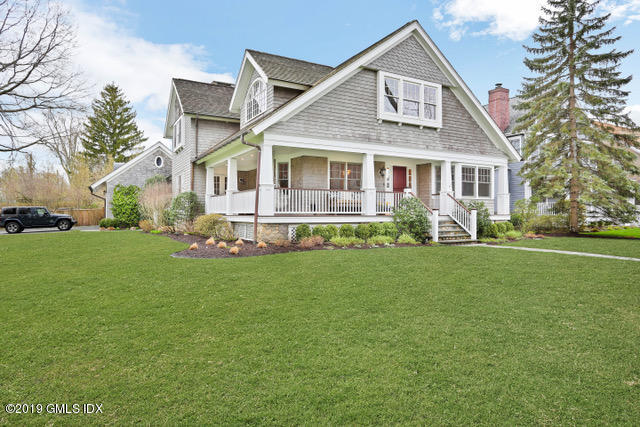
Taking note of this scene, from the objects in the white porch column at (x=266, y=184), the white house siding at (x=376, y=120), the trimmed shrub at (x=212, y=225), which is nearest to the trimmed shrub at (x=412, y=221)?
the white house siding at (x=376, y=120)

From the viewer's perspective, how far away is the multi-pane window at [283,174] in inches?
591

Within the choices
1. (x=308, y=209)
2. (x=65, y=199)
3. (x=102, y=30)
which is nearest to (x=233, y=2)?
(x=102, y=30)

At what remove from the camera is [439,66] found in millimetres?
14891

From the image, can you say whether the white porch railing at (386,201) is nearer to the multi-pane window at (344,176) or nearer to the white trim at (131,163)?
the multi-pane window at (344,176)

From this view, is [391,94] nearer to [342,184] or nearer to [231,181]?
[342,184]

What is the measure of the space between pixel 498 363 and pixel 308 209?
30.4 ft

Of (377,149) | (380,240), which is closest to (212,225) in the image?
(380,240)

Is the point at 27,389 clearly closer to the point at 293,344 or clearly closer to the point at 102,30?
the point at 293,344

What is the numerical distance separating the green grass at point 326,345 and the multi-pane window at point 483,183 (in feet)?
31.7

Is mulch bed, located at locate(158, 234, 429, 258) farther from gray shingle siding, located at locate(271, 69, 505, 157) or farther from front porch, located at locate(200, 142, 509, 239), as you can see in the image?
gray shingle siding, located at locate(271, 69, 505, 157)

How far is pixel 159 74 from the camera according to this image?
29.5 meters

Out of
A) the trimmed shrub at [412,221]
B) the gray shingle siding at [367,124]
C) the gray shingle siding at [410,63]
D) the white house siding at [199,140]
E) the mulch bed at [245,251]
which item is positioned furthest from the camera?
the white house siding at [199,140]

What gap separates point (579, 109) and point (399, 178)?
9.00 m

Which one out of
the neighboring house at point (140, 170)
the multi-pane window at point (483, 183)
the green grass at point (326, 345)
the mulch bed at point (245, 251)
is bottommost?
the green grass at point (326, 345)
